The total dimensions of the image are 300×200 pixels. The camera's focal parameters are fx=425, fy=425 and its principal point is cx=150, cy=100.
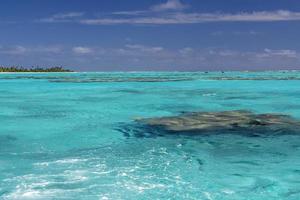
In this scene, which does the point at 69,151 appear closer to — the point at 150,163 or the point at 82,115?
the point at 150,163

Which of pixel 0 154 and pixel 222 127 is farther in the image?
pixel 222 127

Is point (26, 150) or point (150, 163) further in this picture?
point (26, 150)

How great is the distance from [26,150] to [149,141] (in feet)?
9.40

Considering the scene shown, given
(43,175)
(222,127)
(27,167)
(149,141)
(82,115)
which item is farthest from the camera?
(82,115)

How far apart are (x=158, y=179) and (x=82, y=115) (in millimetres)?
9687

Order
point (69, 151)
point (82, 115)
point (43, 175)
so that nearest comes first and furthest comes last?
point (43, 175) < point (69, 151) < point (82, 115)

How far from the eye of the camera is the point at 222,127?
11883 mm

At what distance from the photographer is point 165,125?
1261cm

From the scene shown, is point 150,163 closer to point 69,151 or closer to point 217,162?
point 217,162

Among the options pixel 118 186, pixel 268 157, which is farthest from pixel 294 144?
pixel 118 186

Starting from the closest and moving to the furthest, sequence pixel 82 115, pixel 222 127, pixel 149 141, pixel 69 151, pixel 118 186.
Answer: pixel 118 186 → pixel 69 151 → pixel 149 141 → pixel 222 127 → pixel 82 115

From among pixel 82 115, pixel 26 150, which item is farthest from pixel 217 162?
pixel 82 115

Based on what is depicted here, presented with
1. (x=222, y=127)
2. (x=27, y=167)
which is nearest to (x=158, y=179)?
(x=27, y=167)

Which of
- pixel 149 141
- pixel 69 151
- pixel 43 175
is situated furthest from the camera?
pixel 149 141
